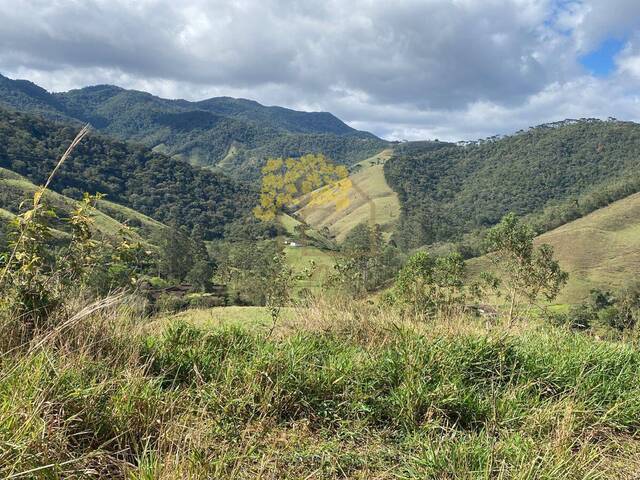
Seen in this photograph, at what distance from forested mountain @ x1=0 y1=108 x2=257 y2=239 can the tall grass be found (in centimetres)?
10078

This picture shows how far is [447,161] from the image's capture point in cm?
18675

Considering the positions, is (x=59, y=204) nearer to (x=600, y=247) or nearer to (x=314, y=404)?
(x=314, y=404)

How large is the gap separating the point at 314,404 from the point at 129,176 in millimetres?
133103

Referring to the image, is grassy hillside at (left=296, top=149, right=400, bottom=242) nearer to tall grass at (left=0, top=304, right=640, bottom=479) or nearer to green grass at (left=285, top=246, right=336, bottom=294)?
green grass at (left=285, top=246, right=336, bottom=294)

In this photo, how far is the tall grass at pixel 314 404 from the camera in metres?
2.27

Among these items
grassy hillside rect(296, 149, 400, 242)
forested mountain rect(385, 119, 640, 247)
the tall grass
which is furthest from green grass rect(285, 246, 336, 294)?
forested mountain rect(385, 119, 640, 247)

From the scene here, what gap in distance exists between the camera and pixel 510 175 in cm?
15500

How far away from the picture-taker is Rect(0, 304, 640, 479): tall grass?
227 centimetres

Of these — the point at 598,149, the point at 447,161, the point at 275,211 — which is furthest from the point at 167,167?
the point at 598,149

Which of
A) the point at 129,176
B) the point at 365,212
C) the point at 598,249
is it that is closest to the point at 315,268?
the point at 598,249

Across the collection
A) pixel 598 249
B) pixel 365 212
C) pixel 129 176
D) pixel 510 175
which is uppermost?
pixel 510 175

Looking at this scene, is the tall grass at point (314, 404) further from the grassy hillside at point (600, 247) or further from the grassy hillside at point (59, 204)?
the grassy hillside at point (59, 204)

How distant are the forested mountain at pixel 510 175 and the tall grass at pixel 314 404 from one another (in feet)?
344

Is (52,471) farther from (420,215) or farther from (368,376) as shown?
(420,215)
